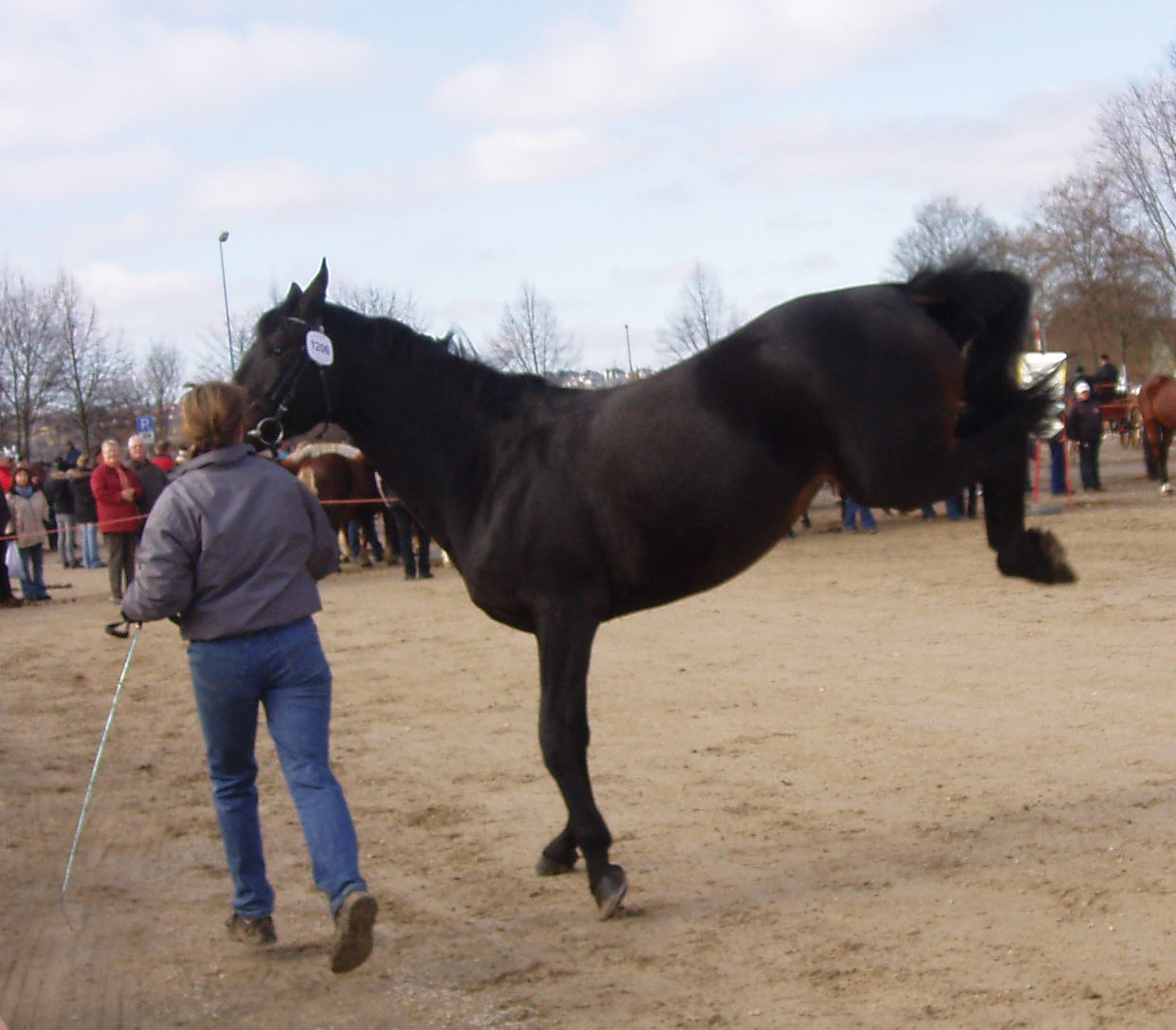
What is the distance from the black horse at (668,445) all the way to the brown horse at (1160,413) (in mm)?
18827

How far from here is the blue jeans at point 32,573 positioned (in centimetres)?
1816

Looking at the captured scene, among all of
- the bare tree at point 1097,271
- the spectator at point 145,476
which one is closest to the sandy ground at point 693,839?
the spectator at point 145,476

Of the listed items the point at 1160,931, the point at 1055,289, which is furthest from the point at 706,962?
the point at 1055,289

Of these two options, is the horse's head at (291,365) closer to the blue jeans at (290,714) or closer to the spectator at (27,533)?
the blue jeans at (290,714)

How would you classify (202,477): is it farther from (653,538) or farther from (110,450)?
A: (110,450)

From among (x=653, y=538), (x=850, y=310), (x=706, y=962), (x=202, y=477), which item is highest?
(x=850, y=310)

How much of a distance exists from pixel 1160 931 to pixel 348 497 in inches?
676

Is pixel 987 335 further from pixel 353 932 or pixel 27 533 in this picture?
pixel 27 533

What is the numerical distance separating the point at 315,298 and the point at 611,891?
2572mm

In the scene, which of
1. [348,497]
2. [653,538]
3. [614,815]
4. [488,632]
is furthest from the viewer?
[348,497]

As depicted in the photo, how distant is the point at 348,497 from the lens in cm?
2031

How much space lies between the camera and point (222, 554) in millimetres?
4410

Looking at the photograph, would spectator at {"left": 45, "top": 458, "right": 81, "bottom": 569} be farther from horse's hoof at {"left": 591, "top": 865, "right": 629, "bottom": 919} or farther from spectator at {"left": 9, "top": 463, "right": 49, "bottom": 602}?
horse's hoof at {"left": 591, "top": 865, "right": 629, "bottom": 919}

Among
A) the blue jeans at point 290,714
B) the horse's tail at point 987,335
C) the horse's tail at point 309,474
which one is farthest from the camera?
the horse's tail at point 309,474
